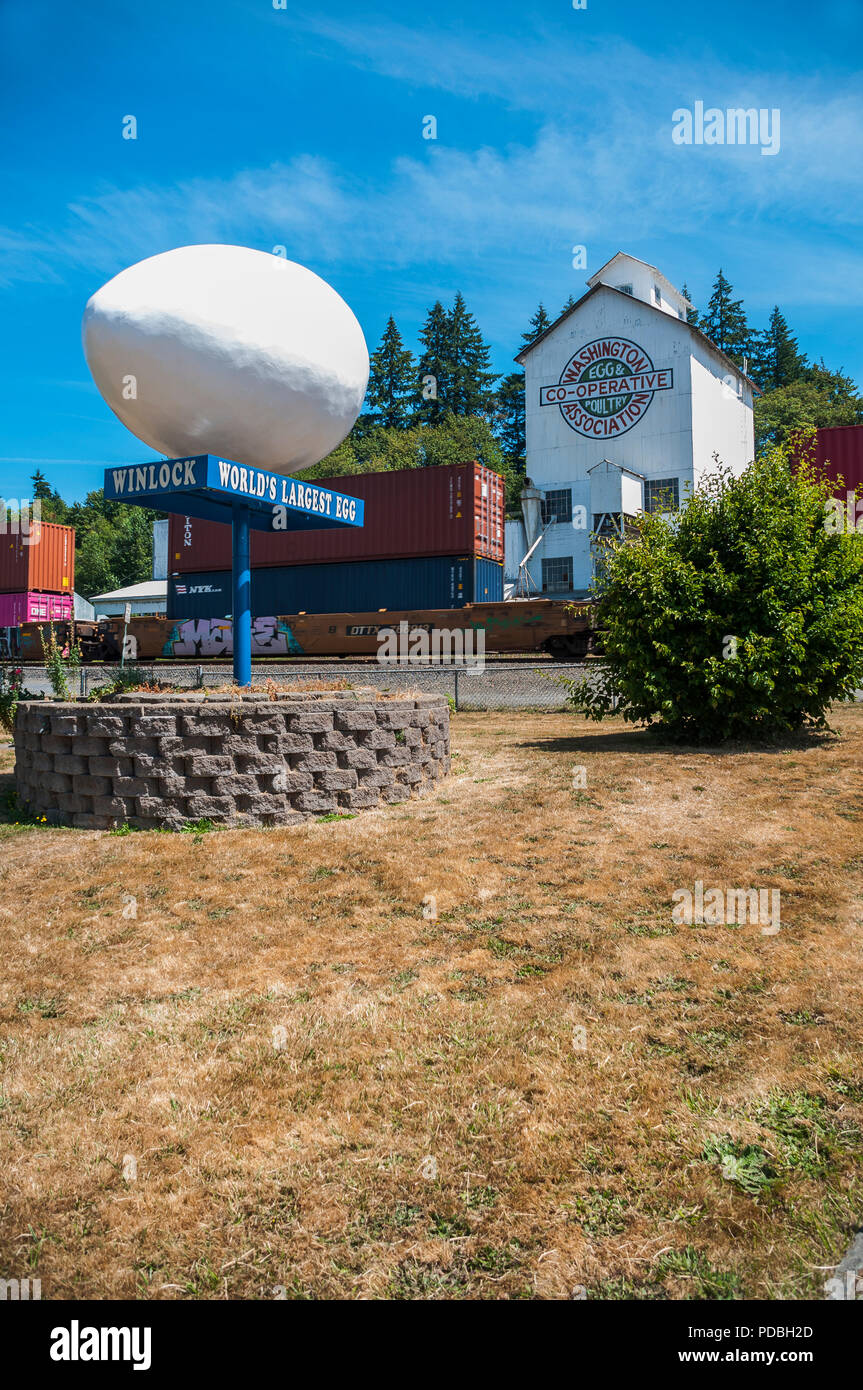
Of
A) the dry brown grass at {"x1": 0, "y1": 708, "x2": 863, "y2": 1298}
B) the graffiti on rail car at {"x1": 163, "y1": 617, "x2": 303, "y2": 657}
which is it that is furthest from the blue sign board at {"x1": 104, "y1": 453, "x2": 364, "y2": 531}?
the graffiti on rail car at {"x1": 163, "y1": 617, "x2": 303, "y2": 657}

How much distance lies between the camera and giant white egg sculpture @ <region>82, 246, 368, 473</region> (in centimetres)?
852

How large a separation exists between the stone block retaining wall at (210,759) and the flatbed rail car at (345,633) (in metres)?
12.2

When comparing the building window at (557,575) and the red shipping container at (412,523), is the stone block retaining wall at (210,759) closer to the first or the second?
the red shipping container at (412,523)

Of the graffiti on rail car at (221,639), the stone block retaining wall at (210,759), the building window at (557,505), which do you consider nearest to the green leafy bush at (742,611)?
the stone block retaining wall at (210,759)

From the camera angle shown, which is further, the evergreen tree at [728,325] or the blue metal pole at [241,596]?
the evergreen tree at [728,325]

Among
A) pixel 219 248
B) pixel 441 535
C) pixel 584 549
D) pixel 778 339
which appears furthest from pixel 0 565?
pixel 778 339

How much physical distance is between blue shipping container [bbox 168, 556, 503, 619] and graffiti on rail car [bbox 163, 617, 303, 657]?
140cm

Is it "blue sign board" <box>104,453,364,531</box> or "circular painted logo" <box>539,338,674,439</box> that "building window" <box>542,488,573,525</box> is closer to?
"circular painted logo" <box>539,338,674,439</box>

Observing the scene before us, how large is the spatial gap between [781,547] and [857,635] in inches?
59.9

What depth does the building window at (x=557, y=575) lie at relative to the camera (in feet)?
127

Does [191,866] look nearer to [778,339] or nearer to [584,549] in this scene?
[584,549]

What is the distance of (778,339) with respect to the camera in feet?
263

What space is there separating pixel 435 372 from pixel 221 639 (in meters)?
57.3
